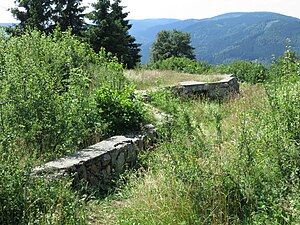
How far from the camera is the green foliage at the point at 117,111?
6516mm

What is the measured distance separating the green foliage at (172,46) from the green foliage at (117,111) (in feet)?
184

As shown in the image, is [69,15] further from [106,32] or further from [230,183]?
[230,183]

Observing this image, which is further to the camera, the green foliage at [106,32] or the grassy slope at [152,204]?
the green foliage at [106,32]

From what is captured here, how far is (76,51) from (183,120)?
17.3 feet

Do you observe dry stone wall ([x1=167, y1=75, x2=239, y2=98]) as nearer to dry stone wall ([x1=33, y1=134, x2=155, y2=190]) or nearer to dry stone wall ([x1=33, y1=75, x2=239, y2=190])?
dry stone wall ([x1=33, y1=75, x2=239, y2=190])

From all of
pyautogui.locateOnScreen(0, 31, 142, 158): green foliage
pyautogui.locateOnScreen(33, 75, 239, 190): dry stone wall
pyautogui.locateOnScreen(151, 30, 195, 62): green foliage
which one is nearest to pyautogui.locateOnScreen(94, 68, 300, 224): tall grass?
pyautogui.locateOnScreen(33, 75, 239, 190): dry stone wall

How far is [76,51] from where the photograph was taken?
927 centimetres

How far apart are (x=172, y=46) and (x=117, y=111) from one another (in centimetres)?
6019

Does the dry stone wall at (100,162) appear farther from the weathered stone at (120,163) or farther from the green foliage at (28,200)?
the green foliage at (28,200)

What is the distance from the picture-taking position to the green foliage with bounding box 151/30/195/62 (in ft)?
212

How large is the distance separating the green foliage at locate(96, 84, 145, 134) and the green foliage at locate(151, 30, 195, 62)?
5601 cm

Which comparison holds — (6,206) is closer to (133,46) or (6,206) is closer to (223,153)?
(223,153)

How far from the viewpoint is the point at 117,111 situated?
647 cm

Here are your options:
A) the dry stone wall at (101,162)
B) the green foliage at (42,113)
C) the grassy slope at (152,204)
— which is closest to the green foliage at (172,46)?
the dry stone wall at (101,162)
